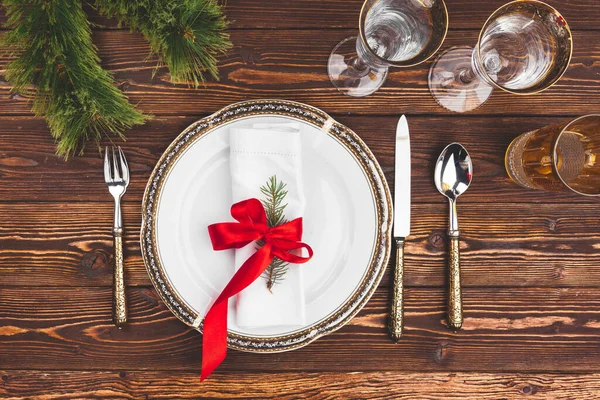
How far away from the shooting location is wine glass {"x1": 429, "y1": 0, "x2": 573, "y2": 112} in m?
0.64

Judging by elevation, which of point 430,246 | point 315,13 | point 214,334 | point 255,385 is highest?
point 315,13

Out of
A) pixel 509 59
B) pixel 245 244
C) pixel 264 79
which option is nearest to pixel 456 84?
pixel 509 59

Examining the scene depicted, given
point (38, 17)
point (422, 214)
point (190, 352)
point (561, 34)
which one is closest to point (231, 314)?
point (190, 352)

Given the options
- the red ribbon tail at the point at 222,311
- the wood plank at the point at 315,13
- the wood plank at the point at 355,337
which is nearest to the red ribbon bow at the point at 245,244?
the red ribbon tail at the point at 222,311

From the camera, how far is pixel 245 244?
2.29 feet

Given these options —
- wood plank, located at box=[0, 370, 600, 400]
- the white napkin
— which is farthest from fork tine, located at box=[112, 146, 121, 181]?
wood plank, located at box=[0, 370, 600, 400]

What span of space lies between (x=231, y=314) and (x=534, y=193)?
575 mm

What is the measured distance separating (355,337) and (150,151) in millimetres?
494

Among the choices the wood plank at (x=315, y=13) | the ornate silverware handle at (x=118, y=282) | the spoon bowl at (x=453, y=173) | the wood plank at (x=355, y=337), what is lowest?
the wood plank at (x=355, y=337)

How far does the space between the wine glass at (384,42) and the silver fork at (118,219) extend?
0.40 m

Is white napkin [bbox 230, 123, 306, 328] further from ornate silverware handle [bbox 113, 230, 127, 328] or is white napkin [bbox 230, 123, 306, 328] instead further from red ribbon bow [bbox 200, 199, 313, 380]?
ornate silverware handle [bbox 113, 230, 127, 328]

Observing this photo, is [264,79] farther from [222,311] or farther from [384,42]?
[222,311]

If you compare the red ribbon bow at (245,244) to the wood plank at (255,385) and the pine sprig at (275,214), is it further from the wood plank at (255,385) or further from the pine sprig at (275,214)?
the wood plank at (255,385)

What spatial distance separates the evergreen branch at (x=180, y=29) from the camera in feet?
2.19
